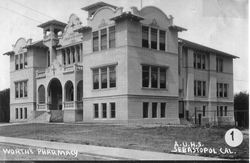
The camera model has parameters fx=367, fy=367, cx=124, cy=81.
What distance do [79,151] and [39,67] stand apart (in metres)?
29.9

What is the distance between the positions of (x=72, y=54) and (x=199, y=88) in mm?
14653

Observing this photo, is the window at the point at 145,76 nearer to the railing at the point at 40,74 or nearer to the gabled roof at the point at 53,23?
the railing at the point at 40,74

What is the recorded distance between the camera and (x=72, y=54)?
38.8 m

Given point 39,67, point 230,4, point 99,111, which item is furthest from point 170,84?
point 230,4

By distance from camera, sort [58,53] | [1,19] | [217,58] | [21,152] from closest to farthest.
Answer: [21,152] < [1,19] < [58,53] < [217,58]

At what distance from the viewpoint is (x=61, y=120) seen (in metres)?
37.4

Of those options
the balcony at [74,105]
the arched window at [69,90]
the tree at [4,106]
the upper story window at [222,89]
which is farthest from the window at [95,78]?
the tree at [4,106]

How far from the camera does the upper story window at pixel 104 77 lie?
102 ft

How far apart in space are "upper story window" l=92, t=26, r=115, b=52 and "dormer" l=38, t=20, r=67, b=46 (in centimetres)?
945

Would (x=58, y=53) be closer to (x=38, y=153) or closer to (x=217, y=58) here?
(x=217, y=58)

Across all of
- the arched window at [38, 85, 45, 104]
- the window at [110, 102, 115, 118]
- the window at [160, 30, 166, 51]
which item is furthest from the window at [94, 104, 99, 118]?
the arched window at [38, 85, 45, 104]

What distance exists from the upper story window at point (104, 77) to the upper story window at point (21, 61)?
45.8 ft

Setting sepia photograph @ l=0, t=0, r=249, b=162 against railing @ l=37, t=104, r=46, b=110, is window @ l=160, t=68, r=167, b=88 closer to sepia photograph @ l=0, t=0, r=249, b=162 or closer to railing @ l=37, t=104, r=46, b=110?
sepia photograph @ l=0, t=0, r=249, b=162

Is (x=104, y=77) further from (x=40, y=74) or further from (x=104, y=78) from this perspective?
(x=40, y=74)
